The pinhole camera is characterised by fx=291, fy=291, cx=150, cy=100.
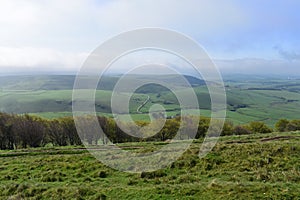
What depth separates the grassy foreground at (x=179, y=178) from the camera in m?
13.5

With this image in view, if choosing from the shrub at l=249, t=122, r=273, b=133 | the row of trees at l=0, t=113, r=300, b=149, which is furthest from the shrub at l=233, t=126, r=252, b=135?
the shrub at l=249, t=122, r=273, b=133

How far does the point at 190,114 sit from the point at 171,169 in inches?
1984

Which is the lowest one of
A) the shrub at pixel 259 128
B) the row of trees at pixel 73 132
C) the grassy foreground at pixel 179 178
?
the shrub at pixel 259 128

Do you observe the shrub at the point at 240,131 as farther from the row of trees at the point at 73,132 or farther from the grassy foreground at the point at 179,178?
the grassy foreground at the point at 179,178

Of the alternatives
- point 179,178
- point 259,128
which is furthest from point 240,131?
point 179,178

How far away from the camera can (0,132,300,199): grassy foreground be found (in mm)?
13516

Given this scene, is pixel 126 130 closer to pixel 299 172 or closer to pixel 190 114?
pixel 190 114

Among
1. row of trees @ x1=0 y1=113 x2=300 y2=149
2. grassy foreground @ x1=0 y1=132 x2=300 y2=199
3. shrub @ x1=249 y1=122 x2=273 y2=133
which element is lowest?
shrub @ x1=249 y1=122 x2=273 y2=133

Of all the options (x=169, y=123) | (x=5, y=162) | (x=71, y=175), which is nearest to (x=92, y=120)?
(x=169, y=123)

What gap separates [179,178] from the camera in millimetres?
16141

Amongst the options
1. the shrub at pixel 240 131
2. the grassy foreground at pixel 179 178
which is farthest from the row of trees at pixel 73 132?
the grassy foreground at pixel 179 178

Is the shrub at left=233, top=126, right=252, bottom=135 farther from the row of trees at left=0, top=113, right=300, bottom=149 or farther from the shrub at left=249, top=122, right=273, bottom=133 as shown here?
the shrub at left=249, top=122, right=273, bottom=133

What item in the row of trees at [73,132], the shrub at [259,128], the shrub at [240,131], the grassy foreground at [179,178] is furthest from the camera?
the shrub at [259,128]

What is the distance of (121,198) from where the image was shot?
13.8 m
